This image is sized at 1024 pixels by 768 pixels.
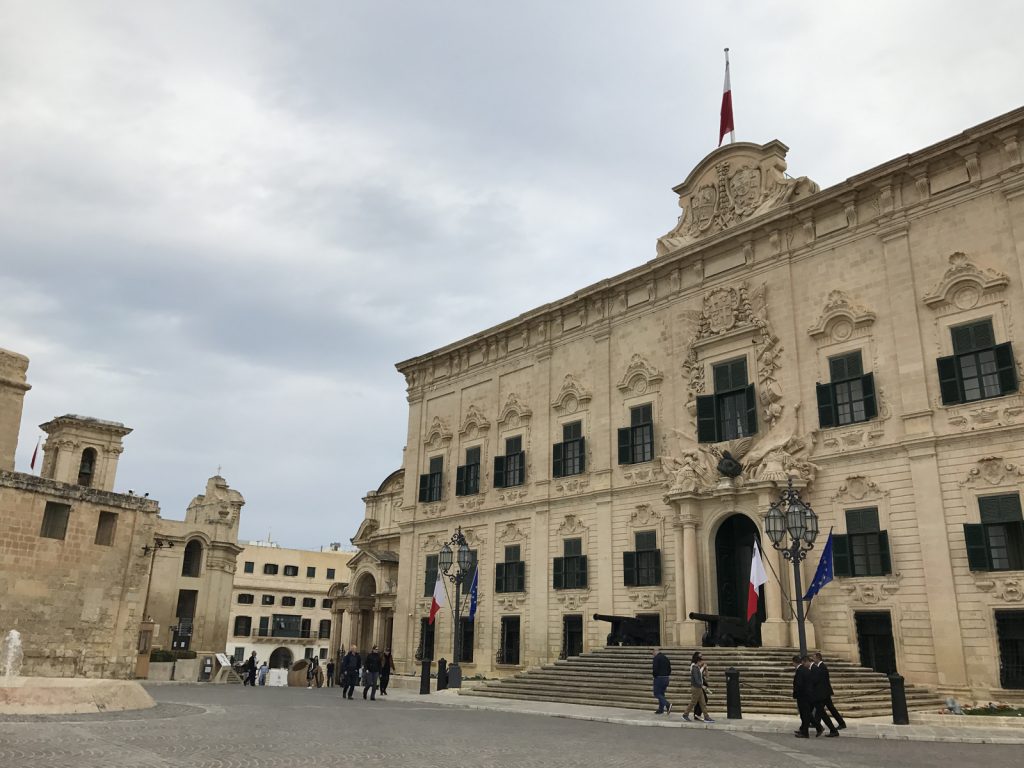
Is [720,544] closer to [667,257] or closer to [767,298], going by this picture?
[767,298]

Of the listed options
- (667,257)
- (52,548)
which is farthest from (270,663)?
(667,257)

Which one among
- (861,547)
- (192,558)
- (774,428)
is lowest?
(861,547)

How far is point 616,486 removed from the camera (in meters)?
27.2

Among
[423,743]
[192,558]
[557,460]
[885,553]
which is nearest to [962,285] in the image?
[885,553]

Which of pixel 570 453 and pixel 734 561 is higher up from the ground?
pixel 570 453

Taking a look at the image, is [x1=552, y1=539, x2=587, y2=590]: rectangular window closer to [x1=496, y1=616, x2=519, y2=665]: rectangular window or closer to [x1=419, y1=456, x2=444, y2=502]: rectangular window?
[x1=496, y1=616, x2=519, y2=665]: rectangular window

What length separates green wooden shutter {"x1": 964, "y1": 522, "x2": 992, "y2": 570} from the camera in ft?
61.0

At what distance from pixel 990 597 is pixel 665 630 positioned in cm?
915

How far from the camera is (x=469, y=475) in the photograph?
108 ft

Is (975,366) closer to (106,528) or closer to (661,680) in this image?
(661,680)

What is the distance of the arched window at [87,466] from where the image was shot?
47281 millimetres

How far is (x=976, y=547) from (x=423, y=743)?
544 inches

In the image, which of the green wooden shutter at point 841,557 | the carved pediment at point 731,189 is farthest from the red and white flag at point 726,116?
the green wooden shutter at point 841,557

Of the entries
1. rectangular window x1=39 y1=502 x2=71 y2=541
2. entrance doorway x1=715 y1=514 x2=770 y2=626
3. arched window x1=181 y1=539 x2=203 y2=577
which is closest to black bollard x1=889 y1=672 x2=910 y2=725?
entrance doorway x1=715 y1=514 x2=770 y2=626
